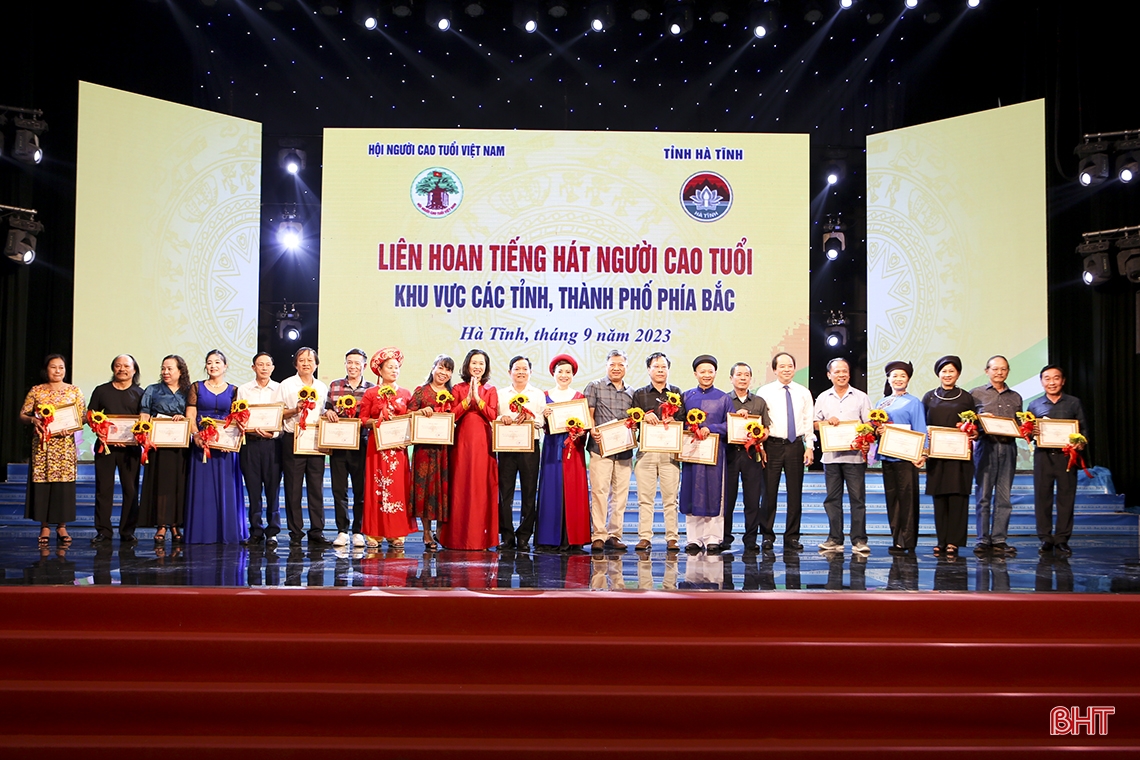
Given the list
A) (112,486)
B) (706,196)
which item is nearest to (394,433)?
(112,486)

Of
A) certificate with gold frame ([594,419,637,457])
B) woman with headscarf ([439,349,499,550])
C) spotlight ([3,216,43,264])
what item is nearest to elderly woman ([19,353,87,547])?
spotlight ([3,216,43,264])

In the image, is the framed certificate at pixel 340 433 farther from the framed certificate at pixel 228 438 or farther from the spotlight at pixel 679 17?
the spotlight at pixel 679 17

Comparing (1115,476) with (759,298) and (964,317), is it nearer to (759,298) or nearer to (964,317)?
(964,317)

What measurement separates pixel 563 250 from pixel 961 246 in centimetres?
401

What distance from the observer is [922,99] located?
9.47 metres

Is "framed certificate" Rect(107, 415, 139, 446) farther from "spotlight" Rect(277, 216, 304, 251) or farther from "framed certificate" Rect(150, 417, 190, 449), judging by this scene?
"spotlight" Rect(277, 216, 304, 251)

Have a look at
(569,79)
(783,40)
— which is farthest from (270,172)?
(783,40)

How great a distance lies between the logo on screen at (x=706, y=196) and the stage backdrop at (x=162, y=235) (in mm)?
4403

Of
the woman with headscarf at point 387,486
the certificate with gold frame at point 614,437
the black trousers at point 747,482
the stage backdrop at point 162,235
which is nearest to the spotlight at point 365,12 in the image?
the stage backdrop at point 162,235

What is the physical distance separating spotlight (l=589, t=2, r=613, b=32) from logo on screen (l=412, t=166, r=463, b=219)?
2036 mm

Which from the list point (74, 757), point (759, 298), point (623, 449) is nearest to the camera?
point (74, 757)

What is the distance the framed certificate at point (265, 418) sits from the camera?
252 inches

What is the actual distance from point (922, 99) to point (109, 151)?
8.21 m

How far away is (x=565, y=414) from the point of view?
6184 mm
